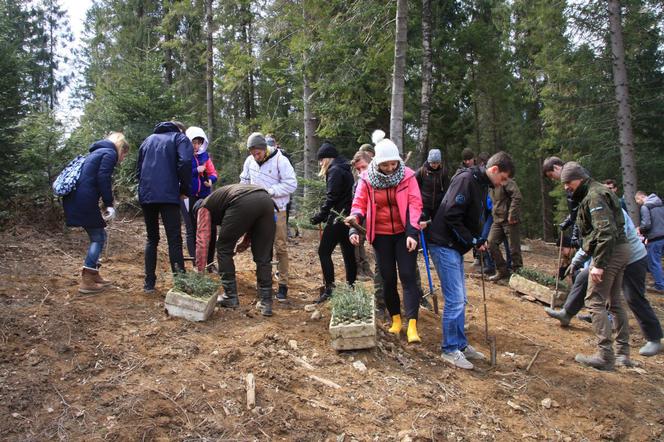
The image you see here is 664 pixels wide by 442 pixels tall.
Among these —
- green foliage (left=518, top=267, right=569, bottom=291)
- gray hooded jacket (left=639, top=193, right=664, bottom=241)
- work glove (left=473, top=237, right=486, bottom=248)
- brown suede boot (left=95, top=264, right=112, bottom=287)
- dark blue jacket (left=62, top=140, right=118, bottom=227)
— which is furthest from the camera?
gray hooded jacket (left=639, top=193, right=664, bottom=241)

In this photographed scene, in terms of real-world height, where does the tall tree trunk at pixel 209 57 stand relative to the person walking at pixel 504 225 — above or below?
above

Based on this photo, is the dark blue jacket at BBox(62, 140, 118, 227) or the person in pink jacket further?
the dark blue jacket at BBox(62, 140, 118, 227)

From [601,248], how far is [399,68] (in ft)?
18.9

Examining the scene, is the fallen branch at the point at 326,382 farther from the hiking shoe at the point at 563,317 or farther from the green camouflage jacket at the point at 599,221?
the hiking shoe at the point at 563,317

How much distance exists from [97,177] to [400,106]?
591 cm

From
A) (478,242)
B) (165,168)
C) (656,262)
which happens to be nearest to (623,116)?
(656,262)

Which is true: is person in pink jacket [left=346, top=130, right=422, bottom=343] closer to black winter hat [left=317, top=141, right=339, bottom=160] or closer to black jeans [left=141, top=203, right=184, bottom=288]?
black winter hat [left=317, top=141, right=339, bottom=160]

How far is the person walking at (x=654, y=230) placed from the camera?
9.10 metres

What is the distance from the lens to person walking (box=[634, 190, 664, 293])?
910 cm

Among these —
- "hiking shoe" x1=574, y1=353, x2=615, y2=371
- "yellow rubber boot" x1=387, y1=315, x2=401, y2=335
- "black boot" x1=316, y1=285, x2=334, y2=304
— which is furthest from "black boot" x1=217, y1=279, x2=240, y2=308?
"hiking shoe" x1=574, y1=353, x2=615, y2=371

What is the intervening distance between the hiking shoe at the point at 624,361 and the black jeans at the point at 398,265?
231 centimetres

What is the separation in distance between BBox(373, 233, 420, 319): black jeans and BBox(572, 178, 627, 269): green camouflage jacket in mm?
1717

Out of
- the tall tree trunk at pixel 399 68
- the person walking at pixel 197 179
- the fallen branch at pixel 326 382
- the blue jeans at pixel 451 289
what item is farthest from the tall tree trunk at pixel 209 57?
the fallen branch at pixel 326 382

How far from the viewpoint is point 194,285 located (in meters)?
4.80
